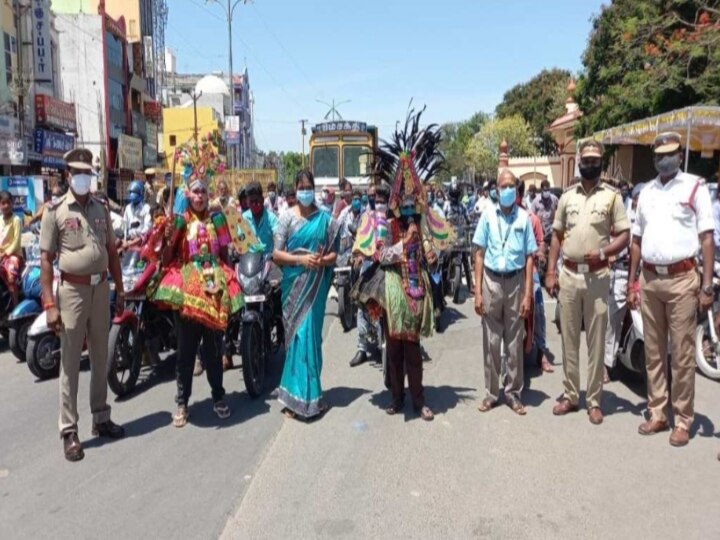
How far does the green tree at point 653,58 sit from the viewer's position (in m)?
16.5

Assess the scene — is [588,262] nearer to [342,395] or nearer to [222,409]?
[342,395]

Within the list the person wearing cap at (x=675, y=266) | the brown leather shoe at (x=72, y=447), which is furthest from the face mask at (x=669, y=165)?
the brown leather shoe at (x=72, y=447)

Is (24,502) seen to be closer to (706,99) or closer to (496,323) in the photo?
(496,323)

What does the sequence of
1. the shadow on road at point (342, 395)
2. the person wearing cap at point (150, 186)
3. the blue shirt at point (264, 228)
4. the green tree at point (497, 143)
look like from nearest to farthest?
the shadow on road at point (342, 395), the blue shirt at point (264, 228), the person wearing cap at point (150, 186), the green tree at point (497, 143)

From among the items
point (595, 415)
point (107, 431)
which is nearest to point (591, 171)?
point (595, 415)

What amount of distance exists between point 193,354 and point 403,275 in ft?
5.87

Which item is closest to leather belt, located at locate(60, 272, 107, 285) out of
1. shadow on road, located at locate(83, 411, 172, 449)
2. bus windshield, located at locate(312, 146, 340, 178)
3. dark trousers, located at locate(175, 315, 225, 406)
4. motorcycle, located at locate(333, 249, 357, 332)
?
dark trousers, located at locate(175, 315, 225, 406)

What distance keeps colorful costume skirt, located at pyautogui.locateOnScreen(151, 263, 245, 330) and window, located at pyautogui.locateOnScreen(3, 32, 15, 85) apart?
67.8ft

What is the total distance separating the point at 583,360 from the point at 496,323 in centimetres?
210

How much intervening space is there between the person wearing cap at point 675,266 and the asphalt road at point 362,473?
33 cm

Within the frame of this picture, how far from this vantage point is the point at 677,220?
4727 mm

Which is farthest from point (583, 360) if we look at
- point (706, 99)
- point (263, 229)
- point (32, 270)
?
point (706, 99)

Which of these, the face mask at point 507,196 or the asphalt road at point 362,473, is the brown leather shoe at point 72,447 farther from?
the face mask at point 507,196

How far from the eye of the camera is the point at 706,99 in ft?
54.3
